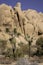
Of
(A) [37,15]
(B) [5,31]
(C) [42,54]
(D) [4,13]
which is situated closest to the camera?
(C) [42,54]

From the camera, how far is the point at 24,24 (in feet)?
294

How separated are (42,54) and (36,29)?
3896 centimetres

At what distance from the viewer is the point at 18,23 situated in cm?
8769

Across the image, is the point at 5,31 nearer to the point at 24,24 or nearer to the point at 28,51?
the point at 24,24

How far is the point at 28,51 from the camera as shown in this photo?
5522 centimetres

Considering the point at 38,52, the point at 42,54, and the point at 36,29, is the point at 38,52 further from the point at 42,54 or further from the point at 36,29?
the point at 36,29

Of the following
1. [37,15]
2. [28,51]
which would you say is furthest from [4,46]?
[37,15]

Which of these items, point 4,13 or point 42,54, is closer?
point 42,54

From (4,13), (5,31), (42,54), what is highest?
(4,13)

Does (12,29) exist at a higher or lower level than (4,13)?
lower

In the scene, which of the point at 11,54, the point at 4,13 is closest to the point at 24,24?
the point at 4,13

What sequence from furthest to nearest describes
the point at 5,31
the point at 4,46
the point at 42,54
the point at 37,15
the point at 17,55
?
the point at 37,15 < the point at 5,31 < the point at 4,46 < the point at 42,54 < the point at 17,55

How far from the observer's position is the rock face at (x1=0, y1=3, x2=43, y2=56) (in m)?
80.6

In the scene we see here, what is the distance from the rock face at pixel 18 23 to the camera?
8062cm
